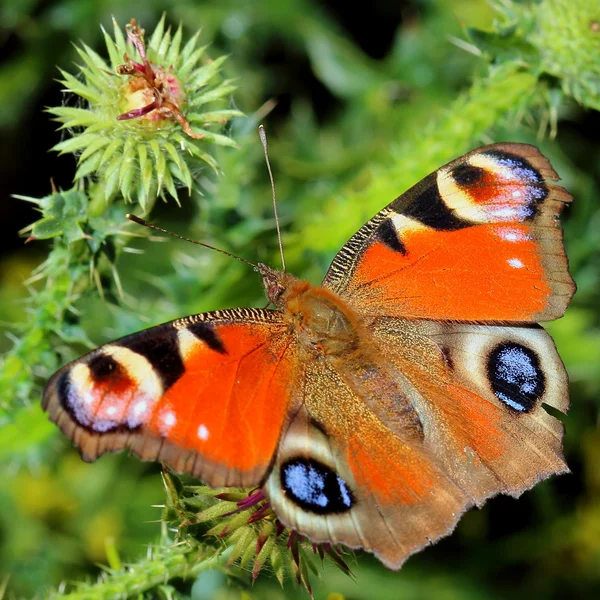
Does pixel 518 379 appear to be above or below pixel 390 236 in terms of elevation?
below

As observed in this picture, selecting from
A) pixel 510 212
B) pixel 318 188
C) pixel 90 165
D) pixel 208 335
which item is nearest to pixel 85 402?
pixel 208 335

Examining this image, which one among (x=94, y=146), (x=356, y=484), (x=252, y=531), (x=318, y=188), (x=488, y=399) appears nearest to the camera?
(x=356, y=484)

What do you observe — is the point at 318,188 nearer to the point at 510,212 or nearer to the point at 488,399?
the point at 510,212

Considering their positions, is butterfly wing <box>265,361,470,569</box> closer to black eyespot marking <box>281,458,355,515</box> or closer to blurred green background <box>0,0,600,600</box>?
black eyespot marking <box>281,458,355,515</box>

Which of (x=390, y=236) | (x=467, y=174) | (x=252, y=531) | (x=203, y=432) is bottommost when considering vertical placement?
(x=252, y=531)

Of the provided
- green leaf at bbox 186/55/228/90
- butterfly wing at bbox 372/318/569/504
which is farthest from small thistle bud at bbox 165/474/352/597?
green leaf at bbox 186/55/228/90

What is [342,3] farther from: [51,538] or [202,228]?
[51,538]
